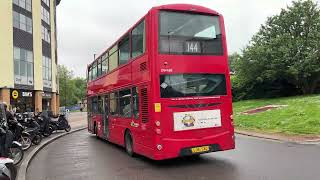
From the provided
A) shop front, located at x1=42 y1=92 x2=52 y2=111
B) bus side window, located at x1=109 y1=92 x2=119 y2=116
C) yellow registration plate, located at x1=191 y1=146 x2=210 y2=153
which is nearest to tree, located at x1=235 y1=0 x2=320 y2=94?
shop front, located at x1=42 y1=92 x2=52 y2=111

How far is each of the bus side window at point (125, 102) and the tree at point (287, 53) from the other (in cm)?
3048

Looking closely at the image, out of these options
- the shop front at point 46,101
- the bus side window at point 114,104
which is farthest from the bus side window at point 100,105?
the shop front at point 46,101

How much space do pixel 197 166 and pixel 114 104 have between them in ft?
17.8

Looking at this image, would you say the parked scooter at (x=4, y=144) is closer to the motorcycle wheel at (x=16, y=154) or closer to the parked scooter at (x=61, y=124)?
the motorcycle wheel at (x=16, y=154)

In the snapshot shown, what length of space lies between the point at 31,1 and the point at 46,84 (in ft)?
33.6

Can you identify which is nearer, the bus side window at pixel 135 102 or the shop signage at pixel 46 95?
the bus side window at pixel 135 102

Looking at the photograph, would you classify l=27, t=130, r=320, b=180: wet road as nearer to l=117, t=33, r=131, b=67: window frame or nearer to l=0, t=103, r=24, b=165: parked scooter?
l=0, t=103, r=24, b=165: parked scooter

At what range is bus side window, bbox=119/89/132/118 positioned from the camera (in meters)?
13.1

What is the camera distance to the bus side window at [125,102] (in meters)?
13.1

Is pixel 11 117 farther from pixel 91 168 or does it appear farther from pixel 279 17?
pixel 279 17

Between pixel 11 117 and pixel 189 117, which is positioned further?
pixel 11 117

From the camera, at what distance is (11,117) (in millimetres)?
14391

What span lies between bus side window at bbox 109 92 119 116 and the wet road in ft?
5.19

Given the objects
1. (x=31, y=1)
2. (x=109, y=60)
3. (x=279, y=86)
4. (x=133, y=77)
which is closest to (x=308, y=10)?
(x=279, y=86)
